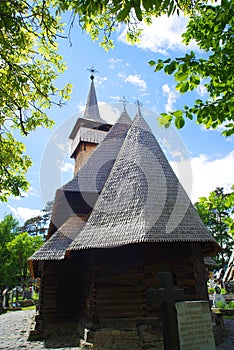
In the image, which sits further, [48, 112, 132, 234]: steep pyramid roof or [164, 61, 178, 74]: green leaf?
[48, 112, 132, 234]: steep pyramid roof

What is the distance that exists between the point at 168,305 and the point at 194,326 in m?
0.63

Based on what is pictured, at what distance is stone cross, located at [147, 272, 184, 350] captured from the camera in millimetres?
4211

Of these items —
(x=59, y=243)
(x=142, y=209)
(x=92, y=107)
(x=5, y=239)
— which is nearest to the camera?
(x=142, y=209)

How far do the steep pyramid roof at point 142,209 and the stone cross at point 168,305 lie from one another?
2.62 metres

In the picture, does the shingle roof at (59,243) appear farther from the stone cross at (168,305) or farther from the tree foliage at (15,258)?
the tree foliage at (15,258)

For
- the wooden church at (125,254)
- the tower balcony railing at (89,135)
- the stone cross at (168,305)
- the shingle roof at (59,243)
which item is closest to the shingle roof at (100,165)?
the wooden church at (125,254)

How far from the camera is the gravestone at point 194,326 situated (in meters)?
4.41

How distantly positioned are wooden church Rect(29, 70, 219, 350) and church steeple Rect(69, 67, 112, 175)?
27.6ft

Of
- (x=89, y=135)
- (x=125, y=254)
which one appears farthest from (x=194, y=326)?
(x=89, y=135)

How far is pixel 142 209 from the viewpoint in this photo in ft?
27.6

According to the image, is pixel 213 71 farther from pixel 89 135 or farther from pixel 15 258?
pixel 15 258

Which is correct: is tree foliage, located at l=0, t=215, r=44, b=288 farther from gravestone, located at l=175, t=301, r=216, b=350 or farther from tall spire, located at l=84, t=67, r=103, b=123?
gravestone, located at l=175, t=301, r=216, b=350

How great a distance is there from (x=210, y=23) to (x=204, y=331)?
5.42 metres

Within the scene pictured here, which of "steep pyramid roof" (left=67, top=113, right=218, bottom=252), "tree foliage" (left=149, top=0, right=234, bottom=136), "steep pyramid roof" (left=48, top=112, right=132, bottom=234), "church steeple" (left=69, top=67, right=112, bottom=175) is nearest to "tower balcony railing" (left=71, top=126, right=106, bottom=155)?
"church steeple" (left=69, top=67, right=112, bottom=175)
